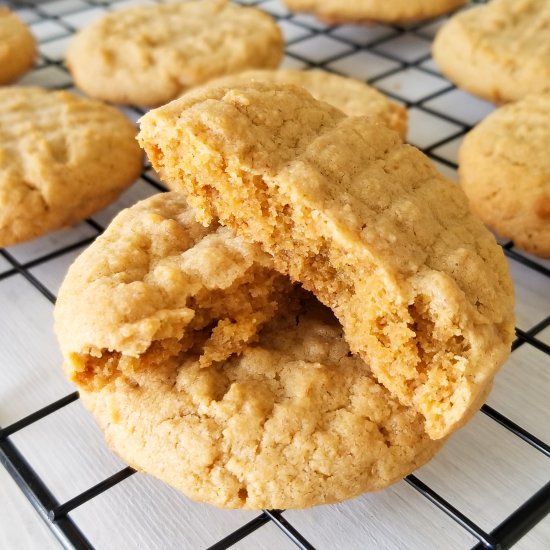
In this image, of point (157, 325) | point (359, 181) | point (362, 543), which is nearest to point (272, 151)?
point (359, 181)

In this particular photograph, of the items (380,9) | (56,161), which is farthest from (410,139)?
(56,161)

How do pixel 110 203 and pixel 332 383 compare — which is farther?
pixel 110 203

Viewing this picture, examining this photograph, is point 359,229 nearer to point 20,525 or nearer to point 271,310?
point 271,310

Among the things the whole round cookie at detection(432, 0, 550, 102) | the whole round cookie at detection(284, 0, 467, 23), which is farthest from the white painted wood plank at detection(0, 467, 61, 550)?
the whole round cookie at detection(284, 0, 467, 23)

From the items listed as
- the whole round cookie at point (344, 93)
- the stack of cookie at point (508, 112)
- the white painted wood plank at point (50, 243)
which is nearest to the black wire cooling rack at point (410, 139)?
the white painted wood plank at point (50, 243)

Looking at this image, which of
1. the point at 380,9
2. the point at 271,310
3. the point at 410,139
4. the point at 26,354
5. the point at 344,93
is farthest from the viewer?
the point at 380,9

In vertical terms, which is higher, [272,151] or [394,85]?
[272,151]

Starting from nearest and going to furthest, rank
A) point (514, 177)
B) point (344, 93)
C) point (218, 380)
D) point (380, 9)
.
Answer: point (218, 380) → point (514, 177) → point (344, 93) → point (380, 9)

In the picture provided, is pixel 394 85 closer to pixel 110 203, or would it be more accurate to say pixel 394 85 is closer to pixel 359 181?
pixel 110 203

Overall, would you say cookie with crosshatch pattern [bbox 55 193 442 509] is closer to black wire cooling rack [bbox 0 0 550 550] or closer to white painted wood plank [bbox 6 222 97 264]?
black wire cooling rack [bbox 0 0 550 550]
